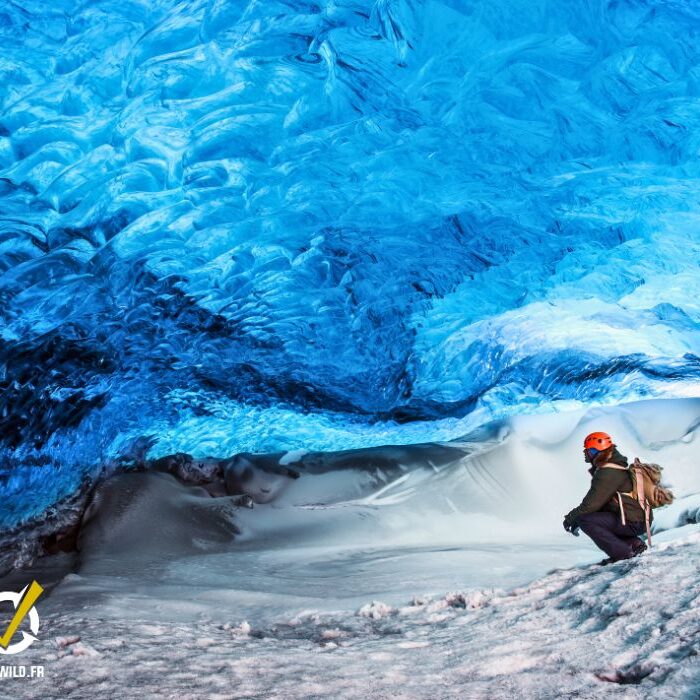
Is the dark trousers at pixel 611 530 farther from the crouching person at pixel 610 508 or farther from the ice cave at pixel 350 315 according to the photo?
the ice cave at pixel 350 315

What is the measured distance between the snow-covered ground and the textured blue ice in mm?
1689

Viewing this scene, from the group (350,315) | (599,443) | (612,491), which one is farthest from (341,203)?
(612,491)

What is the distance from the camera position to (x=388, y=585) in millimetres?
7055

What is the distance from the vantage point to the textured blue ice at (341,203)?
18.1 feet

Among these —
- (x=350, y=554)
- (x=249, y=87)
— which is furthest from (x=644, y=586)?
(x=350, y=554)

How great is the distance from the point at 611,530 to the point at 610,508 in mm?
177

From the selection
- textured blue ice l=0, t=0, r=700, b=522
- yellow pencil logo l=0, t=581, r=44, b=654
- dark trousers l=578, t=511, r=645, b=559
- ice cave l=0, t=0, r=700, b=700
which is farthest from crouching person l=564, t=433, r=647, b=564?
yellow pencil logo l=0, t=581, r=44, b=654

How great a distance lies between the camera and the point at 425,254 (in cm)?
754

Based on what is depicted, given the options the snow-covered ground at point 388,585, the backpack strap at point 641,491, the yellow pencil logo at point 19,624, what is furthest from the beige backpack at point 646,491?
the yellow pencil logo at point 19,624

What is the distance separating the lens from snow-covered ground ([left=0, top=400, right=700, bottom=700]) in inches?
139

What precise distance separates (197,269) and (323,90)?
2.43m

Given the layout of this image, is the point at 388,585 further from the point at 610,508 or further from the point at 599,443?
the point at 599,443

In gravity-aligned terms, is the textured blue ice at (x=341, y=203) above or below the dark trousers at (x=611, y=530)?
above

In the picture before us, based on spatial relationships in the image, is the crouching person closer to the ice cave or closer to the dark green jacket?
the dark green jacket
